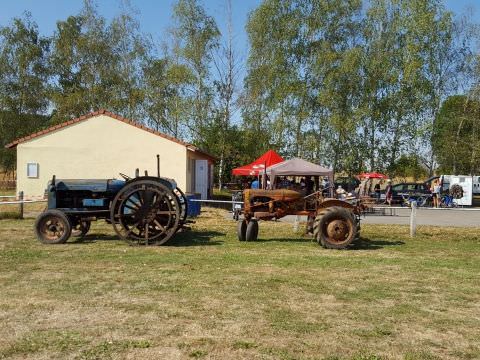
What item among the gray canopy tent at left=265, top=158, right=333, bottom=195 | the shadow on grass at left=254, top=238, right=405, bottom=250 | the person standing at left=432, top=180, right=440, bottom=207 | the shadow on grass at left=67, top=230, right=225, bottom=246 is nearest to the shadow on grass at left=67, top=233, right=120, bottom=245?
the shadow on grass at left=67, top=230, right=225, bottom=246

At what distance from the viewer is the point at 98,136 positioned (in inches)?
876

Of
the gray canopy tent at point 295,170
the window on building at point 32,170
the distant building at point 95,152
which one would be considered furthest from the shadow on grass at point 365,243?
the window on building at point 32,170

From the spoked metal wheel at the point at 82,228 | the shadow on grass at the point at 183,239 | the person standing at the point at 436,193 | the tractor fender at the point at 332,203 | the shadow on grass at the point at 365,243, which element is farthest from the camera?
the person standing at the point at 436,193

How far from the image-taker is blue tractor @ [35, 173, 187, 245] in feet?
36.1

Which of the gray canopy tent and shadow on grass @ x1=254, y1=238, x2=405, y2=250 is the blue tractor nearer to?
shadow on grass @ x1=254, y1=238, x2=405, y2=250

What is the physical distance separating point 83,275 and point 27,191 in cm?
1611

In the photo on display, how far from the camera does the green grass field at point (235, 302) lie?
469 centimetres

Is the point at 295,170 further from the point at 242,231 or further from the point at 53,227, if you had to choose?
the point at 53,227

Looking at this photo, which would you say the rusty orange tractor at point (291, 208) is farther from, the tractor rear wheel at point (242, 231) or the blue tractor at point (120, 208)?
the blue tractor at point (120, 208)

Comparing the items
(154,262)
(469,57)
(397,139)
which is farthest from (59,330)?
(469,57)

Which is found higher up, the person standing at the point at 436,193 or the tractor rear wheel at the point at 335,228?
the person standing at the point at 436,193

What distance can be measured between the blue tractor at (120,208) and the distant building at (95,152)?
10.6 meters

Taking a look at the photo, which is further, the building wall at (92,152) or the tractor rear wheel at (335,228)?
the building wall at (92,152)

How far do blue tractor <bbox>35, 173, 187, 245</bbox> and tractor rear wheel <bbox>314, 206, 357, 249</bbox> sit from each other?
306 centimetres
